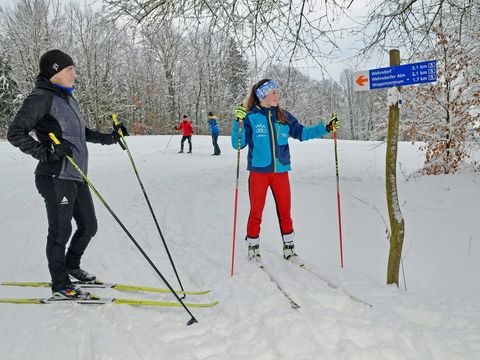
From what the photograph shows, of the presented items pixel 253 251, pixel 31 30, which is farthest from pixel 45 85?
pixel 31 30

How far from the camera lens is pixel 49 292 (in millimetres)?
3592

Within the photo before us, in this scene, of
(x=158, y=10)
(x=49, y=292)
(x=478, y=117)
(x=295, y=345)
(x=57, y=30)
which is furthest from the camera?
(x=57, y=30)

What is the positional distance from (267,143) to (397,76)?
145cm

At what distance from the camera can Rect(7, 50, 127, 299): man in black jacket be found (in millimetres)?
2998

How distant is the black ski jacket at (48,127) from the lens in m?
2.99

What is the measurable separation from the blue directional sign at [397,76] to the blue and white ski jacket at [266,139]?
75 centimetres

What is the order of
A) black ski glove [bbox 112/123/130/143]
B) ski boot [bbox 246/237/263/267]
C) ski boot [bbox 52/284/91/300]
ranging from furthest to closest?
ski boot [bbox 246/237/263/267]
black ski glove [bbox 112/123/130/143]
ski boot [bbox 52/284/91/300]

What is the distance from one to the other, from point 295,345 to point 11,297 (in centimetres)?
274

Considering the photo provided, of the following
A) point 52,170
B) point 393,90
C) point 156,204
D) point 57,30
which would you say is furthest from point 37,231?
point 57,30

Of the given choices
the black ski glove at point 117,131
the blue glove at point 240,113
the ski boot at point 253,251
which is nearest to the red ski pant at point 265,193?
the ski boot at point 253,251

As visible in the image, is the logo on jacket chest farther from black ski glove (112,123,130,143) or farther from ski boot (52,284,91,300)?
ski boot (52,284,91,300)

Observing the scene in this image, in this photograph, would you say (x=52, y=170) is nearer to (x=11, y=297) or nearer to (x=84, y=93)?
(x=11, y=297)

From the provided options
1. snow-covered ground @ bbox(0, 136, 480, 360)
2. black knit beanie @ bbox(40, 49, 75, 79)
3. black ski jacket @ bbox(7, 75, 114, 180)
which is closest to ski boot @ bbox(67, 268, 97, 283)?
snow-covered ground @ bbox(0, 136, 480, 360)

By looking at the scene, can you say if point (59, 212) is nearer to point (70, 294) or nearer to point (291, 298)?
point (70, 294)
